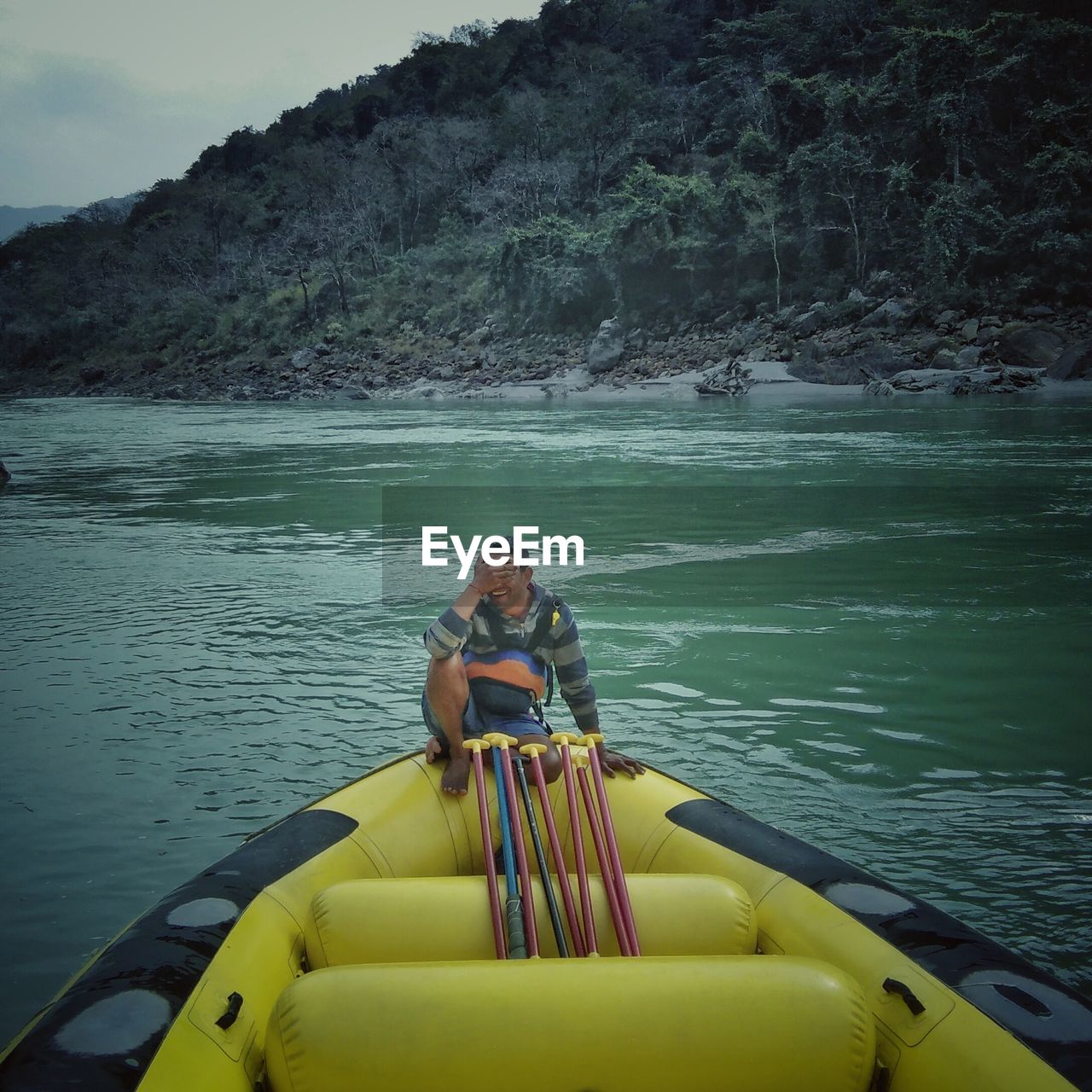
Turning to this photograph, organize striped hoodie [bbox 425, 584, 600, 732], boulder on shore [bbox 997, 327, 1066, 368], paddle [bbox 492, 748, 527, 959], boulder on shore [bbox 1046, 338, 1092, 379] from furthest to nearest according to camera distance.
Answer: boulder on shore [bbox 997, 327, 1066, 368] → boulder on shore [bbox 1046, 338, 1092, 379] → striped hoodie [bbox 425, 584, 600, 732] → paddle [bbox 492, 748, 527, 959]

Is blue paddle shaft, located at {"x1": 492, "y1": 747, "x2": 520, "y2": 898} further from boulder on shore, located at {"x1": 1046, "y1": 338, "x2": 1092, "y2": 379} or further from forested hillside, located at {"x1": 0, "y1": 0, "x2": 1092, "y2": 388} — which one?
forested hillside, located at {"x1": 0, "y1": 0, "x2": 1092, "y2": 388}

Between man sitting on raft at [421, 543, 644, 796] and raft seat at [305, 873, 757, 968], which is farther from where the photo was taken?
man sitting on raft at [421, 543, 644, 796]

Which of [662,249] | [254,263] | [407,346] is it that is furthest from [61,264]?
[662,249]

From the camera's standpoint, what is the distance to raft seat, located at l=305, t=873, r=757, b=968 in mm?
2412

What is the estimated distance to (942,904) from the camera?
3459mm

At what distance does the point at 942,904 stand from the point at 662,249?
3482cm

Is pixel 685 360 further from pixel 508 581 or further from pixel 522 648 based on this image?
pixel 508 581

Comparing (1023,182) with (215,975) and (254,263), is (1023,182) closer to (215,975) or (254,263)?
(215,975)

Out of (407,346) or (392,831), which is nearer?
(392,831)

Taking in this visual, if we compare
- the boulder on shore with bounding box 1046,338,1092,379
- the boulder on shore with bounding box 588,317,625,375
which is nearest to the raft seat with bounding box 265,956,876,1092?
the boulder on shore with bounding box 1046,338,1092,379

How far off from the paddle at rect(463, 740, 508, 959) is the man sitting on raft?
0.14m

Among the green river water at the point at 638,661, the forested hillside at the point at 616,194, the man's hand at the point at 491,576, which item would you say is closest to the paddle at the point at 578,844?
the man's hand at the point at 491,576

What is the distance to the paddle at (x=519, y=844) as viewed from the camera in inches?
93.7

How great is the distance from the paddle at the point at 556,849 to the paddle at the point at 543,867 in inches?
1.1
